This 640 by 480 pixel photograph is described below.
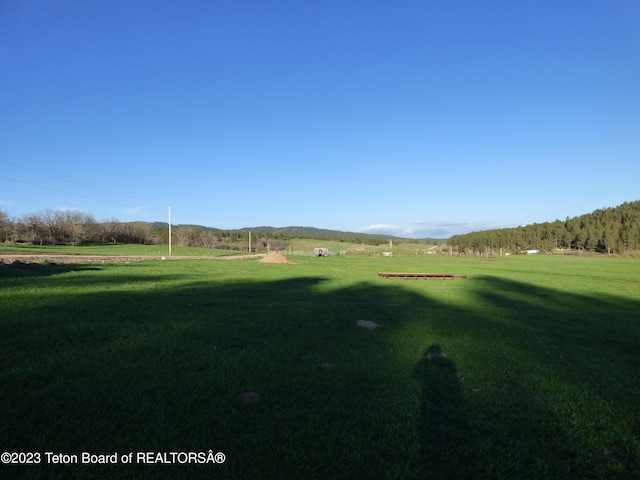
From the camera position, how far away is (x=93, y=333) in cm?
877

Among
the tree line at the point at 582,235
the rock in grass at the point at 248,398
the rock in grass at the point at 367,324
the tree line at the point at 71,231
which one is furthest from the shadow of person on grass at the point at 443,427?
the tree line at the point at 582,235

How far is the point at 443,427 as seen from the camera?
16.1ft

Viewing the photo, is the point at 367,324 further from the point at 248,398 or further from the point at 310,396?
the point at 248,398

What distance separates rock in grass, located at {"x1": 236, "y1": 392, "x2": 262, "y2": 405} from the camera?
17.6ft

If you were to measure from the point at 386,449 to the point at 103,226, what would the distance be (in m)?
152

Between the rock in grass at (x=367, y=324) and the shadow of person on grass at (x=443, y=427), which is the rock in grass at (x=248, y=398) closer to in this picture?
the shadow of person on grass at (x=443, y=427)

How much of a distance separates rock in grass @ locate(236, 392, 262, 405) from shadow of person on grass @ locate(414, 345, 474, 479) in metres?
2.31

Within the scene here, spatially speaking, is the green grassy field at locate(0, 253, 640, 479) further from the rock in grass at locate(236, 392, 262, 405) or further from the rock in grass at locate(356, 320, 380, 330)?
the rock in grass at locate(356, 320, 380, 330)

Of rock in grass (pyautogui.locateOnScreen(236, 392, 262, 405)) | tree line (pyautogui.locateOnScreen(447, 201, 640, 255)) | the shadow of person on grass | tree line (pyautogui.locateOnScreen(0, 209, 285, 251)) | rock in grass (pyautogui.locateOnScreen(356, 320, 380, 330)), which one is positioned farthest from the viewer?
tree line (pyautogui.locateOnScreen(447, 201, 640, 255))

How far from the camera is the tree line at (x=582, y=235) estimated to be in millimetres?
131250

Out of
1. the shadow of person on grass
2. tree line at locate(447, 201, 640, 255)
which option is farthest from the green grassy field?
tree line at locate(447, 201, 640, 255)

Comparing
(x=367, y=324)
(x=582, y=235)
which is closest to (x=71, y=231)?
(x=367, y=324)

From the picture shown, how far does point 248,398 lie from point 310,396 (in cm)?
92

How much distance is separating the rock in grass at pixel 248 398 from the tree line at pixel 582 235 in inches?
6161
